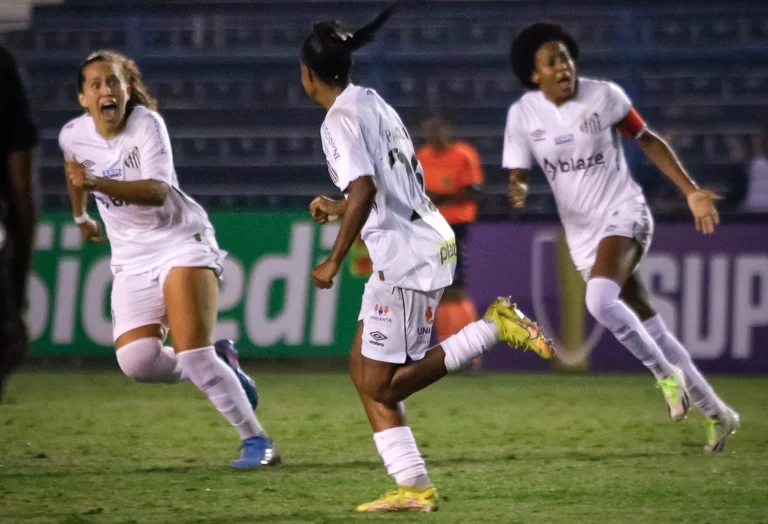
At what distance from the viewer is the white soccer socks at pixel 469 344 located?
5656 mm

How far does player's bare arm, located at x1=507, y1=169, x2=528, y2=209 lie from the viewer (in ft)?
24.4

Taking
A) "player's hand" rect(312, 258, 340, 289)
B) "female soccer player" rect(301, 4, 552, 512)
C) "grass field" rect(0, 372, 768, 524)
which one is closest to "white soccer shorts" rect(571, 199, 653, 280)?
"grass field" rect(0, 372, 768, 524)

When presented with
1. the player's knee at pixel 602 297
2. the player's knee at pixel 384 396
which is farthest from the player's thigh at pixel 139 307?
the player's knee at pixel 602 297

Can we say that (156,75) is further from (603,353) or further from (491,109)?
(603,353)

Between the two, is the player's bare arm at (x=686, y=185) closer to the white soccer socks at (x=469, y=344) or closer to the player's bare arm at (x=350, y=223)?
the white soccer socks at (x=469, y=344)

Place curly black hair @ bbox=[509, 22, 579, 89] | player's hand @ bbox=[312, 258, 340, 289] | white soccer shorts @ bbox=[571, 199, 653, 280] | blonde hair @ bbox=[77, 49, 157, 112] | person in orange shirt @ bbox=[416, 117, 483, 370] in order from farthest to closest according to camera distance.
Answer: person in orange shirt @ bbox=[416, 117, 483, 370] < curly black hair @ bbox=[509, 22, 579, 89] < white soccer shorts @ bbox=[571, 199, 653, 280] < blonde hair @ bbox=[77, 49, 157, 112] < player's hand @ bbox=[312, 258, 340, 289]

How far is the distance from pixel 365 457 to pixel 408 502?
179cm

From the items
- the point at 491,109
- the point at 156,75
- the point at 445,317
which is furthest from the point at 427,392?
the point at 156,75

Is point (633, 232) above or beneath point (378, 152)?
beneath

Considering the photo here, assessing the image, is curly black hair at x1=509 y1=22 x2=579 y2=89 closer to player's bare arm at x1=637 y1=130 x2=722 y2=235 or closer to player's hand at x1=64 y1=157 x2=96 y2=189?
player's bare arm at x1=637 y1=130 x2=722 y2=235

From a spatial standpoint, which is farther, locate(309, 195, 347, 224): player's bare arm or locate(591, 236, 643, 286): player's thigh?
locate(591, 236, 643, 286): player's thigh

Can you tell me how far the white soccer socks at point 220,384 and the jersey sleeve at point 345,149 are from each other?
1774mm

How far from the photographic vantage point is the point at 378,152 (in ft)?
18.3

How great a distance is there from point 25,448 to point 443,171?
597cm
